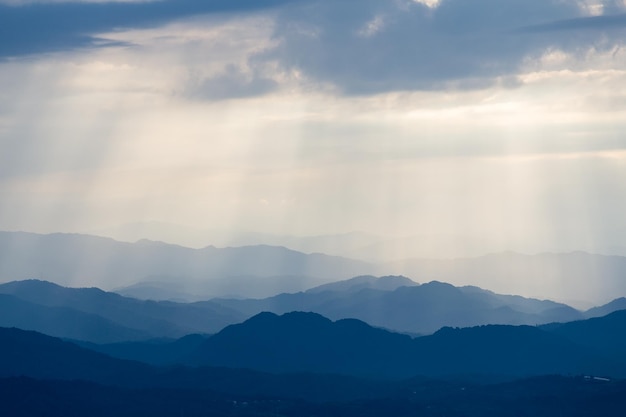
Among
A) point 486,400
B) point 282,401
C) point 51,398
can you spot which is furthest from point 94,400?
point 486,400

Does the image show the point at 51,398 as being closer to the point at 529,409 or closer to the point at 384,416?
the point at 384,416

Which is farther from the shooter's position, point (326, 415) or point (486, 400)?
point (486, 400)

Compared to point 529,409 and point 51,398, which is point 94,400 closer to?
point 51,398

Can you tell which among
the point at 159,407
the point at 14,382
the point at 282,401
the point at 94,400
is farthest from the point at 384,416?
the point at 14,382

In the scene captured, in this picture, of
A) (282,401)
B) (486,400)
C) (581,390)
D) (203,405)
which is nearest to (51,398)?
(203,405)

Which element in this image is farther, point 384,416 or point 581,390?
point 581,390

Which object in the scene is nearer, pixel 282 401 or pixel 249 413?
pixel 249 413

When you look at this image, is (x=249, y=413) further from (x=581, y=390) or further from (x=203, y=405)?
(x=581, y=390)
